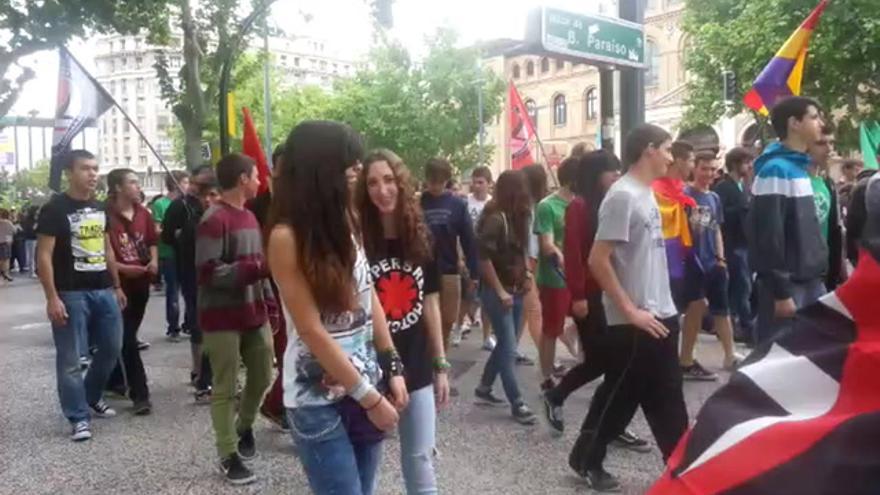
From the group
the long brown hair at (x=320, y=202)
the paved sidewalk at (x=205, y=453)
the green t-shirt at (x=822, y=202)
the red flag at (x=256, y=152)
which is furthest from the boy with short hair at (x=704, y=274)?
the long brown hair at (x=320, y=202)

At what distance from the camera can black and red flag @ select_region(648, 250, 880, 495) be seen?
1.14 m

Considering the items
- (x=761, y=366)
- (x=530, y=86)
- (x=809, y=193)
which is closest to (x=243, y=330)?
(x=809, y=193)

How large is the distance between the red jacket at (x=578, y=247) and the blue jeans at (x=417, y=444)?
7.30 feet

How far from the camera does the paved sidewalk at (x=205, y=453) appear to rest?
481 centimetres

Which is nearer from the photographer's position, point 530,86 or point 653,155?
point 653,155

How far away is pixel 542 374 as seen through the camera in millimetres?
6543

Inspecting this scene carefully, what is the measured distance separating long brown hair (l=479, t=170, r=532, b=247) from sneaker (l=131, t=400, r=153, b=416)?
2.70 meters

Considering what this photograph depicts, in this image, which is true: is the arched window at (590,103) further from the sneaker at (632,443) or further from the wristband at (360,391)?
the wristband at (360,391)

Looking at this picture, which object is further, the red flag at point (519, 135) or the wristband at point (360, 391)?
the red flag at point (519, 135)

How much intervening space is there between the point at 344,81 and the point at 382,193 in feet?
141

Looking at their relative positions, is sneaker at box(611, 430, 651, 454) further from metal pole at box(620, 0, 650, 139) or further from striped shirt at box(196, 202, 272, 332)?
metal pole at box(620, 0, 650, 139)

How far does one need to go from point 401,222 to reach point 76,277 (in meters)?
3.34

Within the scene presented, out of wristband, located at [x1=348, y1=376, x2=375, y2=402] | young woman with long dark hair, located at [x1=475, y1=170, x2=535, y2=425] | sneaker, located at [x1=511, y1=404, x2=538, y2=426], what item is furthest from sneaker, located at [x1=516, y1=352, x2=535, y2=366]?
wristband, located at [x1=348, y1=376, x2=375, y2=402]

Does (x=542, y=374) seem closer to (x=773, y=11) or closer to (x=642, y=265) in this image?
(x=642, y=265)
